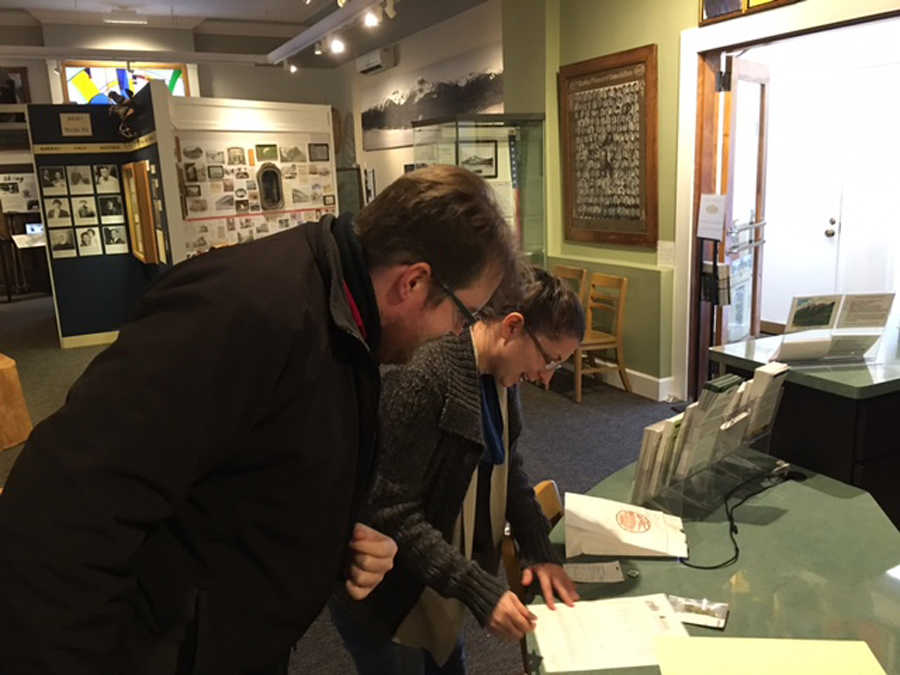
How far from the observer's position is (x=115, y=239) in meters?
7.42

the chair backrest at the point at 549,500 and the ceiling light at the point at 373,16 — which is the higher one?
the ceiling light at the point at 373,16

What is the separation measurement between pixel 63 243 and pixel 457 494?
23.4ft

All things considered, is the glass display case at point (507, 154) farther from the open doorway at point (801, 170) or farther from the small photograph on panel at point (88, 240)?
the small photograph on panel at point (88, 240)

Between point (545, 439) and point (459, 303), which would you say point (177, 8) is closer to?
point (545, 439)

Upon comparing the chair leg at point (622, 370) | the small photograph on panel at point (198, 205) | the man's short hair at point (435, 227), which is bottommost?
the chair leg at point (622, 370)

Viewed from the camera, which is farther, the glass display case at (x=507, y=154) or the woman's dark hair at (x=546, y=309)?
the glass display case at (x=507, y=154)

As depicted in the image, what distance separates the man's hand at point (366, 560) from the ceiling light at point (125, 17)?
9.30 metres

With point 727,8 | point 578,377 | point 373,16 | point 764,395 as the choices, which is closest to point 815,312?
point 764,395

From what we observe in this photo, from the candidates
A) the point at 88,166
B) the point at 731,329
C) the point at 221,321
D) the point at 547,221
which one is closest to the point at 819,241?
the point at 731,329

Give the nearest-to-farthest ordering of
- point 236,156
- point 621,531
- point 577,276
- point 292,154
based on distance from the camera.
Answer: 1. point 621,531
2. point 577,276
3. point 236,156
4. point 292,154

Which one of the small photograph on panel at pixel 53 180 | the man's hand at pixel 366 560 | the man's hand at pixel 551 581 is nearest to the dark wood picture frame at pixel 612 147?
the man's hand at pixel 551 581

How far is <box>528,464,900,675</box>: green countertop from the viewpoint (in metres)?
1.23

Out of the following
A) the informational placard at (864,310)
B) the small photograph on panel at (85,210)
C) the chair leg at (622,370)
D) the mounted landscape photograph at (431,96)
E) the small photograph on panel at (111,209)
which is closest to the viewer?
the informational placard at (864,310)

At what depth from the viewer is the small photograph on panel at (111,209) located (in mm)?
7305
